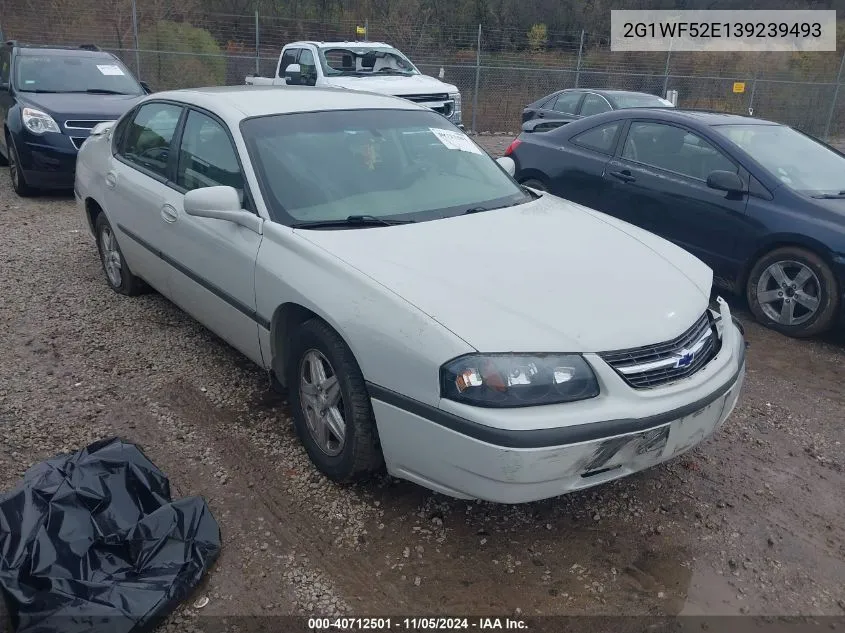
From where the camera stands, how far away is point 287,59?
42.6 feet

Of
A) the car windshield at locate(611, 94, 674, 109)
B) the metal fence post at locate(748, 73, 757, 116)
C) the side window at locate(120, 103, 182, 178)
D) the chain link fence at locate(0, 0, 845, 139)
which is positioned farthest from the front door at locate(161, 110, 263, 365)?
the metal fence post at locate(748, 73, 757, 116)

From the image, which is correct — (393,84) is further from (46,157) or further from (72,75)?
(46,157)

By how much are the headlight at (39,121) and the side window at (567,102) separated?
903 centimetres

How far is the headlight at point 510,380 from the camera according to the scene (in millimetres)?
2453

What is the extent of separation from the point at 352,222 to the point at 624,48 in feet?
84.5

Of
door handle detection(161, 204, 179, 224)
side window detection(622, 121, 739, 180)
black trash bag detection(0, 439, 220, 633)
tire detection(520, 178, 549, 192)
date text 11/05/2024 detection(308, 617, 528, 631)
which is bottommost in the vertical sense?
date text 11/05/2024 detection(308, 617, 528, 631)

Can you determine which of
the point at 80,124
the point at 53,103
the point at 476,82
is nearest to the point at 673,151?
the point at 80,124

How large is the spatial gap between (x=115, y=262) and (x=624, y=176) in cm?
414

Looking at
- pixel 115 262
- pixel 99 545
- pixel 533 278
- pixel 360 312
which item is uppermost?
pixel 533 278

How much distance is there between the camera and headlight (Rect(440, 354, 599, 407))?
96.6 inches

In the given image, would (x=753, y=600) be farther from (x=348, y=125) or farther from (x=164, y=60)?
(x=164, y=60)

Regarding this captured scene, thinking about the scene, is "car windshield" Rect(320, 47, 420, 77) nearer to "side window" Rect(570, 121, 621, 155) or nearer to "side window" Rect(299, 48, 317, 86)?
"side window" Rect(299, 48, 317, 86)

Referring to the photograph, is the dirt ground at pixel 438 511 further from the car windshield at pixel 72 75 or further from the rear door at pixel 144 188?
the car windshield at pixel 72 75

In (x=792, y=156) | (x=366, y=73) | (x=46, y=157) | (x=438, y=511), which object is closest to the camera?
(x=438, y=511)
